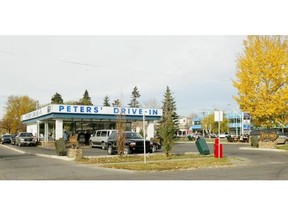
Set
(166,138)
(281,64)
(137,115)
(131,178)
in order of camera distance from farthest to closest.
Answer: (137,115)
(281,64)
(166,138)
(131,178)

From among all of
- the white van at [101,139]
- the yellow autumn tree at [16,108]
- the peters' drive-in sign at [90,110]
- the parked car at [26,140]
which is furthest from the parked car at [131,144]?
the yellow autumn tree at [16,108]

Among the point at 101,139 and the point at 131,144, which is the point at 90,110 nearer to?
the point at 101,139

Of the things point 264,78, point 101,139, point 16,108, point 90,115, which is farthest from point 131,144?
point 16,108

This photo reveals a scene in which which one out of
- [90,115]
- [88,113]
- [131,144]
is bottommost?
[131,144]

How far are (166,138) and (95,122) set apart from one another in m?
26.5

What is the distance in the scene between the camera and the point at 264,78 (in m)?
32.8

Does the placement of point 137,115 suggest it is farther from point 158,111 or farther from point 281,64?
point 281,64

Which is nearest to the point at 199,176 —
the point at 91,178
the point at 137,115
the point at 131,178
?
the point at 131,178

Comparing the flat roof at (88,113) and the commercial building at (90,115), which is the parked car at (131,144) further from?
the flat roof at (88,113)

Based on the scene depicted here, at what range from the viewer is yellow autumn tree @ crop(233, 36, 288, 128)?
105ft

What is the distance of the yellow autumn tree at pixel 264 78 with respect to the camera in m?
32.1

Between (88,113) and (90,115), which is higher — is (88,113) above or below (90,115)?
above

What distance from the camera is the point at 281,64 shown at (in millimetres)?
32125

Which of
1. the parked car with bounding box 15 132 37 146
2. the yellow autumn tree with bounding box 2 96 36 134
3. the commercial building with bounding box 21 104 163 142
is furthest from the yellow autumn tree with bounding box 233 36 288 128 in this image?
the yellow autumn tree with bounding box 2 96 36 134
